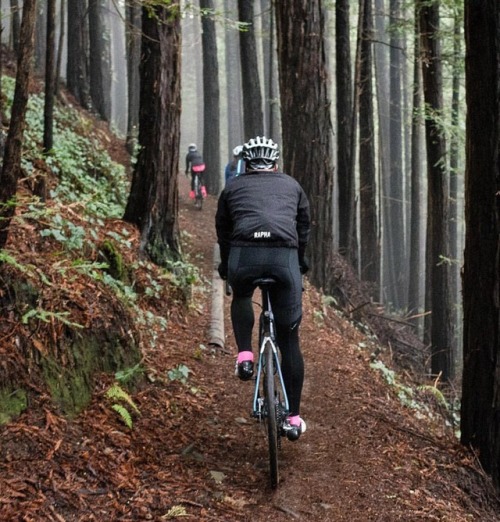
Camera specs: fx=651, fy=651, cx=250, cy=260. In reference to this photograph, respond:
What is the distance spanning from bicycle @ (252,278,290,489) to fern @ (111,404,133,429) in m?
1.03

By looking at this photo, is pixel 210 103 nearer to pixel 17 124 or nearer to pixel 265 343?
pixel 17 124

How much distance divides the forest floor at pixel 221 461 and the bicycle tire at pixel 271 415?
184 mm

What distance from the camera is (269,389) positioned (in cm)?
464

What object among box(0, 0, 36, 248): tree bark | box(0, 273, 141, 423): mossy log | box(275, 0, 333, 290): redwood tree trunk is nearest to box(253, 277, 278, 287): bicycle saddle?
box(0, 273, 141, 423): mossy log

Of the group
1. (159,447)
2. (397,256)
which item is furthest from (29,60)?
(397,256)

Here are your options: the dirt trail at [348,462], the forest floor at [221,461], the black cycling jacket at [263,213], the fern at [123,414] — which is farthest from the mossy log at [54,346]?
the black cycling jacket at [263,213]

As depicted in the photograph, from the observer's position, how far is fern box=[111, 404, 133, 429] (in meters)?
5.11

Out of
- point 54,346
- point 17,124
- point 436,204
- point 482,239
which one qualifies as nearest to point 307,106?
point 436,204

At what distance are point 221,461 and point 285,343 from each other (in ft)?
3.56

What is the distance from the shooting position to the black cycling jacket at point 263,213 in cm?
Result: 475

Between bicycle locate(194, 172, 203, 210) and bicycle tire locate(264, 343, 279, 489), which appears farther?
bicycle locate(194, 172, 203, 210)

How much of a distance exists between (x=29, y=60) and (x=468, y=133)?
3.56 metres

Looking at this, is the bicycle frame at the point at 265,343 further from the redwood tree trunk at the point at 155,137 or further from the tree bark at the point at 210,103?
the tree bark at the point at 210,103

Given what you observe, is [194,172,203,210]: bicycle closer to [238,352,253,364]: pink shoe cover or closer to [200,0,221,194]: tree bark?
[200,0,221,194]: tree bark
